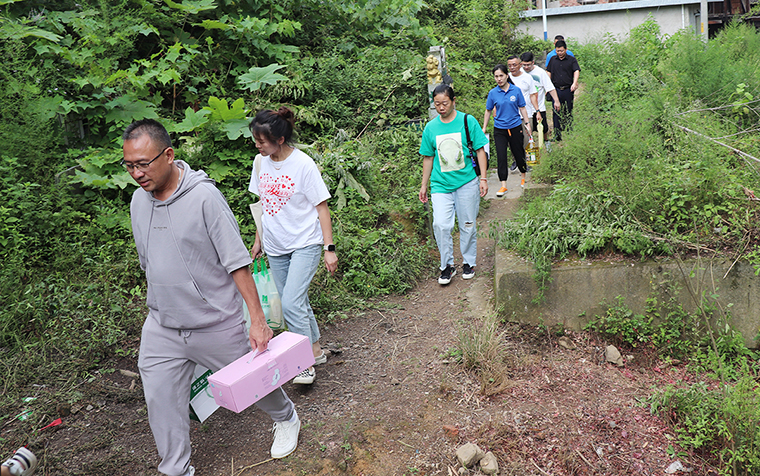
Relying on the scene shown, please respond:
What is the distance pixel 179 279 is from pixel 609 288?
357 cm

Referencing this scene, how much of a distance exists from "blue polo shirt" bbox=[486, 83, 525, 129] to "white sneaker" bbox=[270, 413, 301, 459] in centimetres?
555

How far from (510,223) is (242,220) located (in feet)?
10.1

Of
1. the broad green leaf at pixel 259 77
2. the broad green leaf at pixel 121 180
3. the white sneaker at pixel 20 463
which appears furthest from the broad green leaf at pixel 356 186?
the white sneaker at pixel 20 463

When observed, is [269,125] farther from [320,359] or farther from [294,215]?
[320,359]

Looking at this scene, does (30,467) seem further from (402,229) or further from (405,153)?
(405,153)

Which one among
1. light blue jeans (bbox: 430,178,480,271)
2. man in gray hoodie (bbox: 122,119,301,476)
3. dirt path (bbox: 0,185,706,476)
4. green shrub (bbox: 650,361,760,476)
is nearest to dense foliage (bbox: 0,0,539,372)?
light blue jeans (bbox: 430,178,480,271)

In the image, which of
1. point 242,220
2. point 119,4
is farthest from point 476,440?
point 119,4

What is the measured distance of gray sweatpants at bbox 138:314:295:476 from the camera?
9.78ft

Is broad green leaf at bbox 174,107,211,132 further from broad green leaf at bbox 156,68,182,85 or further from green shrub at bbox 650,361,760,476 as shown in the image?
green shrub at bbox 650,361,760,476

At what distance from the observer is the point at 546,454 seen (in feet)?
11.6

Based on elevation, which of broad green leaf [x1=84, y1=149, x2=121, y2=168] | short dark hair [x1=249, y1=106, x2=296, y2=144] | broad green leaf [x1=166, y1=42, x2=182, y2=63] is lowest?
broad green leaf [x1=84, y1=149, x2=121, y2=168]

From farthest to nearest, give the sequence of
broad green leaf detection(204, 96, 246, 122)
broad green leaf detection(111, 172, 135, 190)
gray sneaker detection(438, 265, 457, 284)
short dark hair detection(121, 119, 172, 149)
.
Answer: broad green leaf detection(204, 96, 246, 122), broad green leaf detection(111, 172, 135, 190), gray sneaker detection(438, 265, 457, 284), short dark hair detection(121, 119, 172, 149)

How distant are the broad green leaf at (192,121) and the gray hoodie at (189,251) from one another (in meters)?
3.94

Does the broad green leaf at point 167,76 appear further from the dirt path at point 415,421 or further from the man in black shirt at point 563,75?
the man in black shirt at point 563,75
